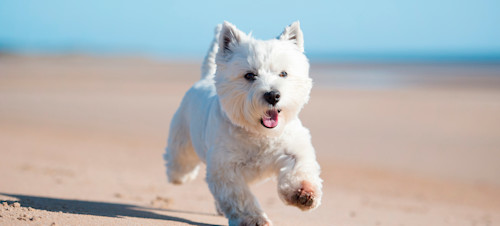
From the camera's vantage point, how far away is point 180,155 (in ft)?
19.6

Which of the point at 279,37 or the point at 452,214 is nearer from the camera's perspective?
the point at 279,37

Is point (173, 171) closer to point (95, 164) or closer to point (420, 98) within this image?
point (95, 164)

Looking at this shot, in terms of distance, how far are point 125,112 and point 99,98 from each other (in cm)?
463

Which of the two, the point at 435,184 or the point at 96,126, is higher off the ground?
the point at 435,184

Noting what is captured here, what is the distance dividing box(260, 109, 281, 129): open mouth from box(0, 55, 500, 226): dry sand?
113 cm

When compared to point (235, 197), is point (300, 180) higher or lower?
higher

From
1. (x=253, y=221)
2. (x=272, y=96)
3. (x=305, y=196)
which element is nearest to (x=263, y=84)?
(x=272, y=96)

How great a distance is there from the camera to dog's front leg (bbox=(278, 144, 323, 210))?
13.1 ft

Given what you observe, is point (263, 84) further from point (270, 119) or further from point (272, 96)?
point (270, 119)

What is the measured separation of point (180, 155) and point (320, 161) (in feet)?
15.1

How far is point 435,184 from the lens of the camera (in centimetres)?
851

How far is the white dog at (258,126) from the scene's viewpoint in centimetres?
405

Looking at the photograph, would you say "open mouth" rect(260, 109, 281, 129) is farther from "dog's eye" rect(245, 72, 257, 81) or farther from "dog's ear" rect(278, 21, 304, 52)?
"dog's ear" rect(278, 21, 304, 52)

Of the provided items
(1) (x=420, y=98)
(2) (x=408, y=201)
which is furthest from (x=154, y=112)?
(2) (x=408, y=201)
